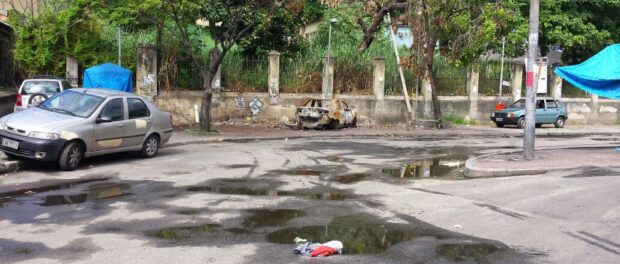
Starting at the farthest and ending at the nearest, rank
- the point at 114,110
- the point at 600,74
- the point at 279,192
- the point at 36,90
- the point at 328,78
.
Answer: the point at 328,78, the point at 36,90, the point at 600,74, the point at 114,110, the point at 279,192

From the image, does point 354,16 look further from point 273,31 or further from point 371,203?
point 371,203

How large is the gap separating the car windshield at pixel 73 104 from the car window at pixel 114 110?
20 cm

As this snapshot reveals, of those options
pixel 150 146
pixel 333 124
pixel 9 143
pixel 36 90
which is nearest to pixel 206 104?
pixel 36 90

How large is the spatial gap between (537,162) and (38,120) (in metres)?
11.3

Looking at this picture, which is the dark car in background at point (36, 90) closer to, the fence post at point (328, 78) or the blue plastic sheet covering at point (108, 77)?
the blue plastic sheet covering at point (108, 77)

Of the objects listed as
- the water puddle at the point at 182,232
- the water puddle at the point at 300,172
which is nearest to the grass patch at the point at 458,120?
the water puddle at the point at 300,172

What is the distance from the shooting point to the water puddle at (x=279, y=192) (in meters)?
10.2

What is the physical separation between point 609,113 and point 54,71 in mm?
30372

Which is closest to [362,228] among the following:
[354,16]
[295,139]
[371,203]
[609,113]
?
[371,203]

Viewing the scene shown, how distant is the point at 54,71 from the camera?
975 inches

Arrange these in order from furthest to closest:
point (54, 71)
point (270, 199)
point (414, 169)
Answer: point (54, 71) → point (414, 169) → point (270, 199)

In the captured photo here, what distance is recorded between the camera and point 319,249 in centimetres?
656

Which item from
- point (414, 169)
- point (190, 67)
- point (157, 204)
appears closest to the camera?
point (157, 204)

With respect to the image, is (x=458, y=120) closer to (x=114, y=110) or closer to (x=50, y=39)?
(x=50, y=39)
